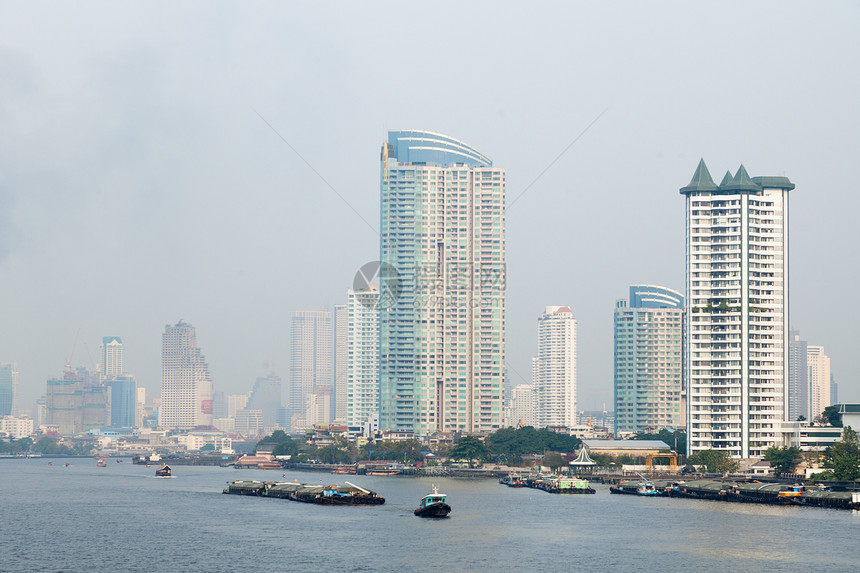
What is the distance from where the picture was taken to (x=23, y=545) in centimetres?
11181

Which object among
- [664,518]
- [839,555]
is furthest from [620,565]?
[664,518]

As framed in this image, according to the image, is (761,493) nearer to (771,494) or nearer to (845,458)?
(771,494)

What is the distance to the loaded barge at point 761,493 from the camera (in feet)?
485

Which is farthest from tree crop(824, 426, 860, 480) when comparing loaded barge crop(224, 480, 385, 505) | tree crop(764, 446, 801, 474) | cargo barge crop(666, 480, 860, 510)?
loaded barge crop(224, 480, 385, 505)

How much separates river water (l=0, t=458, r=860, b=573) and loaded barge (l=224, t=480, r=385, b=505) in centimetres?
287

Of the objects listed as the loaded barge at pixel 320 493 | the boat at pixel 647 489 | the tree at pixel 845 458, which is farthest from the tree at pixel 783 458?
the loaded barge at pixel 320 493

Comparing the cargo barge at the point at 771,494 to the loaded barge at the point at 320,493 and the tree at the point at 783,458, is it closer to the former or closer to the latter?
the tree at the point at 783,458

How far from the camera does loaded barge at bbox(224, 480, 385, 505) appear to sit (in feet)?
523

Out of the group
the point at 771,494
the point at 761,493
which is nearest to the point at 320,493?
the point at 761,493

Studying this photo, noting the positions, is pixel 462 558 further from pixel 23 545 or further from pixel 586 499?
pixel 586 499

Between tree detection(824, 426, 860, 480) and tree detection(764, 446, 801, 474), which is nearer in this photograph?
tree detection(824, 426, 860, 480)

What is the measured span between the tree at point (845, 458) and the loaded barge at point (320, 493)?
67325 mm

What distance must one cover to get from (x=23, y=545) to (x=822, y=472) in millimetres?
121150

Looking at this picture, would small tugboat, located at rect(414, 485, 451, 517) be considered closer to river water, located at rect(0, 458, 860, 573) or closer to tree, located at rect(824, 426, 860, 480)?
river water, located at rect(0, 458, 860, 573)
